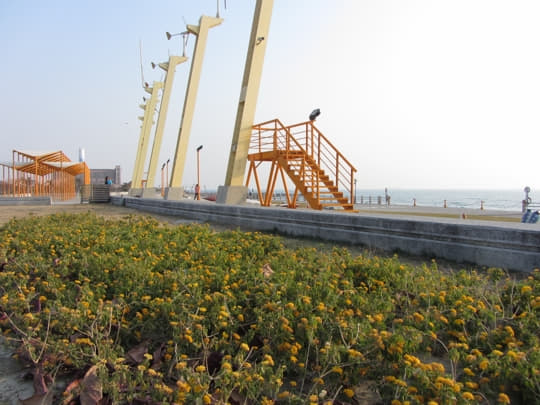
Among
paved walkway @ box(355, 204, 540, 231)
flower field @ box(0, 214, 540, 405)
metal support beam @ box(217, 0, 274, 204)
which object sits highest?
metal support beam @ box(217, 0, 274, 204)

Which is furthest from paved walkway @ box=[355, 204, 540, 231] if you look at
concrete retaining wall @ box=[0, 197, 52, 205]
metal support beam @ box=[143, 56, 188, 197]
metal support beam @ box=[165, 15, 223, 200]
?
concrete retaining wall @ box=[0, 197, 52, 205]

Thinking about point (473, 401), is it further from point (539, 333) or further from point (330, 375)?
point (539, 333)

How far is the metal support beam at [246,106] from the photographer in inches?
510

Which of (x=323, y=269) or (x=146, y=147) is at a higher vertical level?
(x=146, y=147)

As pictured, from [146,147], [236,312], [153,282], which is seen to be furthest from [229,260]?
[146,147]

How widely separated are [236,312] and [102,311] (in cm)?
95

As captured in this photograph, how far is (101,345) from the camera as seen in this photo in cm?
244

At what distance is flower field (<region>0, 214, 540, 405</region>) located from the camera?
6.73ft

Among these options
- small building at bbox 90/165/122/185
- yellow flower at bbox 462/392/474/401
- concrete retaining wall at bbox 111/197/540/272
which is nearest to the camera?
yellow flower at bbox 462/392/474/401

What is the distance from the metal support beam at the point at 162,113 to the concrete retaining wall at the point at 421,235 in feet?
65.0

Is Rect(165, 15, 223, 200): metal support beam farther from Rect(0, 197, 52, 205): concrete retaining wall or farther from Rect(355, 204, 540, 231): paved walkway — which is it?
Rect(0, 197, 52, 205): concrete retaining wall

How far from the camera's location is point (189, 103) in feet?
67.1

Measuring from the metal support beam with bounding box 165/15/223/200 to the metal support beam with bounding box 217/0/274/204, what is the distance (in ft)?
24.9

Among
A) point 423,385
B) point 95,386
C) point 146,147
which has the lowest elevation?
point 95,386
